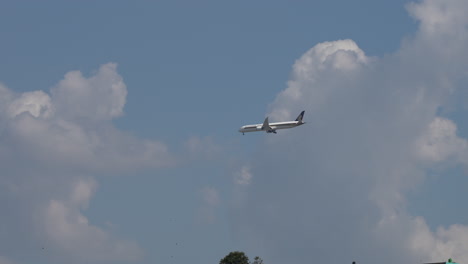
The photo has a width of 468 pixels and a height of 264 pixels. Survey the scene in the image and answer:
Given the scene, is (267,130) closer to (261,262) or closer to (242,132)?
(242,132)

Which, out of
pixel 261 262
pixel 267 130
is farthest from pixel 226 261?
pixel 267 130

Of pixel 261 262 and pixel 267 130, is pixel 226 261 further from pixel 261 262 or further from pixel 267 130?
pixel 267 130

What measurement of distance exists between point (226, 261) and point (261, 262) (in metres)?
9.92

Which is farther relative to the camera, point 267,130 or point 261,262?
point 267,130

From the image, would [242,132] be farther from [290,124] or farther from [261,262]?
[261,262]

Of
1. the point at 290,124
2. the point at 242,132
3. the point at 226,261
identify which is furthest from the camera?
the point at 242,132

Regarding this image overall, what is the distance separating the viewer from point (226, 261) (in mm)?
110562

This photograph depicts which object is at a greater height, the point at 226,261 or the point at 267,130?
the point at 267,130

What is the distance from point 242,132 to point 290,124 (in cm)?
2177

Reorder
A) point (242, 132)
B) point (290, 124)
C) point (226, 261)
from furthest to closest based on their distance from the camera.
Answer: point (242, 132), point (290, 124), point (226, 261)

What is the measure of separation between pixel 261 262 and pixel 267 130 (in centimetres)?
3885

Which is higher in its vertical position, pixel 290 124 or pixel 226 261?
pixel 290 124

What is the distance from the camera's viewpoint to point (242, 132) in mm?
137875

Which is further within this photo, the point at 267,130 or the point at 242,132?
the point at 242,132
